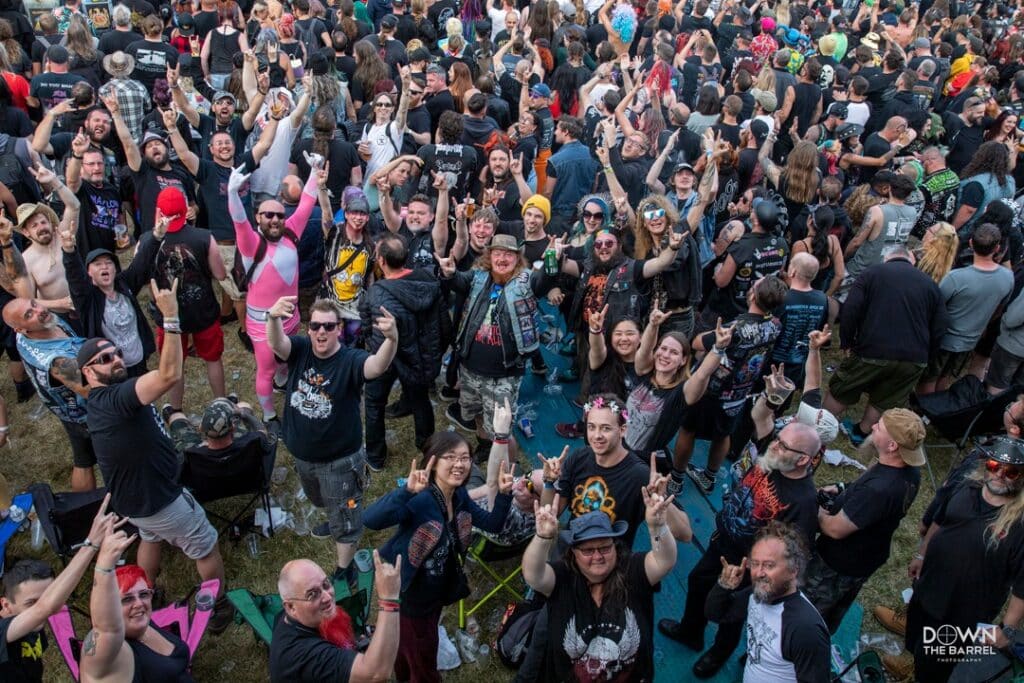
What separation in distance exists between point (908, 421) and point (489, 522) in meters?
2.29

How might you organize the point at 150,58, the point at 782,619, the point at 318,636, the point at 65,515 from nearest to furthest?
the point at 318,636
the point at 782,619
the point at 65,515
the point at 150,58

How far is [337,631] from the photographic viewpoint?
334cm

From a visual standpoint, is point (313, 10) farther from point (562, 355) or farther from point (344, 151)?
point (562, 355)

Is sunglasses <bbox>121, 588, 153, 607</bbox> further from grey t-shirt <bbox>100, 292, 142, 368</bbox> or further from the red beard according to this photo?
grey t-shirt <bbox>100, 292, 142, 368</bbox>

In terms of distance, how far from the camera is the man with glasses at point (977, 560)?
3730mm

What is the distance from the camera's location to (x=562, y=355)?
7262 millimetres

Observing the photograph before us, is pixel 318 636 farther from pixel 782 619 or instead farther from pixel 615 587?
pixel 782 619

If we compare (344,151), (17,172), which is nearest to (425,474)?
(344,151)

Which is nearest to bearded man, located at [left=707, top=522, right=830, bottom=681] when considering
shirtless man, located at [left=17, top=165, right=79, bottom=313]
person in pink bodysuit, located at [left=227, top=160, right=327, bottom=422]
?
person in pink bodysuit, located at [left=227, top=160, right=327, bottom=422]

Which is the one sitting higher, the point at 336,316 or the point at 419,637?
the point at 336,316

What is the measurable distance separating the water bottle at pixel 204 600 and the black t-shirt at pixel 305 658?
4.79 ft

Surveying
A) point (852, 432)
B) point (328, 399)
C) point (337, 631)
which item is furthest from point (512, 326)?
point (852, 432)

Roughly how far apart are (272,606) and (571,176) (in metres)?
4.72

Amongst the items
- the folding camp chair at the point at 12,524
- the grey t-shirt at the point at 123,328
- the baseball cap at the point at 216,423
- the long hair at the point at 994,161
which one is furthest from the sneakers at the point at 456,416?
the long hair at the point at 994,161
